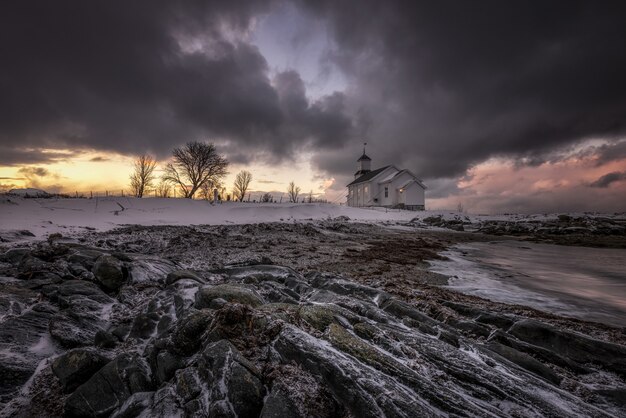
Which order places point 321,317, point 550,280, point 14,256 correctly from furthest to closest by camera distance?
point 550,280
point 14,256
point 321,317

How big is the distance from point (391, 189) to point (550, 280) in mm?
38589

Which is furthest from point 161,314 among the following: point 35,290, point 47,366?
point 35,290

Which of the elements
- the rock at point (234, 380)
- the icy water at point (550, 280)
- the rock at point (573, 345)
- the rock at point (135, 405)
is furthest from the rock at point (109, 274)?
the icy water at point (550, 280)

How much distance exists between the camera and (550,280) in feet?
28.5

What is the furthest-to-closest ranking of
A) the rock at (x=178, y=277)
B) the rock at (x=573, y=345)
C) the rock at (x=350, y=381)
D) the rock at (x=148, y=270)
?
1. the rock at (x=148, y=270)
2. the rock at (x=178, y=277)
3. the rock at (x=573, y=345)
4. the rock at (x=350, y=381)

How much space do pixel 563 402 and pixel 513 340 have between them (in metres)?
1.36

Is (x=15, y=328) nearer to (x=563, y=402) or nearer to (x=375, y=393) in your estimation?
(x=375, y=393)

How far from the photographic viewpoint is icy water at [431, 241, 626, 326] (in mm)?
6168

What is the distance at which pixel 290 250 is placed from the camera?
11.5 metres

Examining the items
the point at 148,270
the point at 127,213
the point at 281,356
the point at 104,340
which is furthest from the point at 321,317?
the point at 127,213

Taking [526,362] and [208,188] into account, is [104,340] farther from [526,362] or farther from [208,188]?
[208,188]

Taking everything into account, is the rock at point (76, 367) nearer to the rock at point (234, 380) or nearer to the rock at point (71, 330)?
the rock at point (71, 330)

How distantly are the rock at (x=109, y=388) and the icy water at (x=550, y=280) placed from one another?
7000mm

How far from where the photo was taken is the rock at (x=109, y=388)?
2.60 meters
